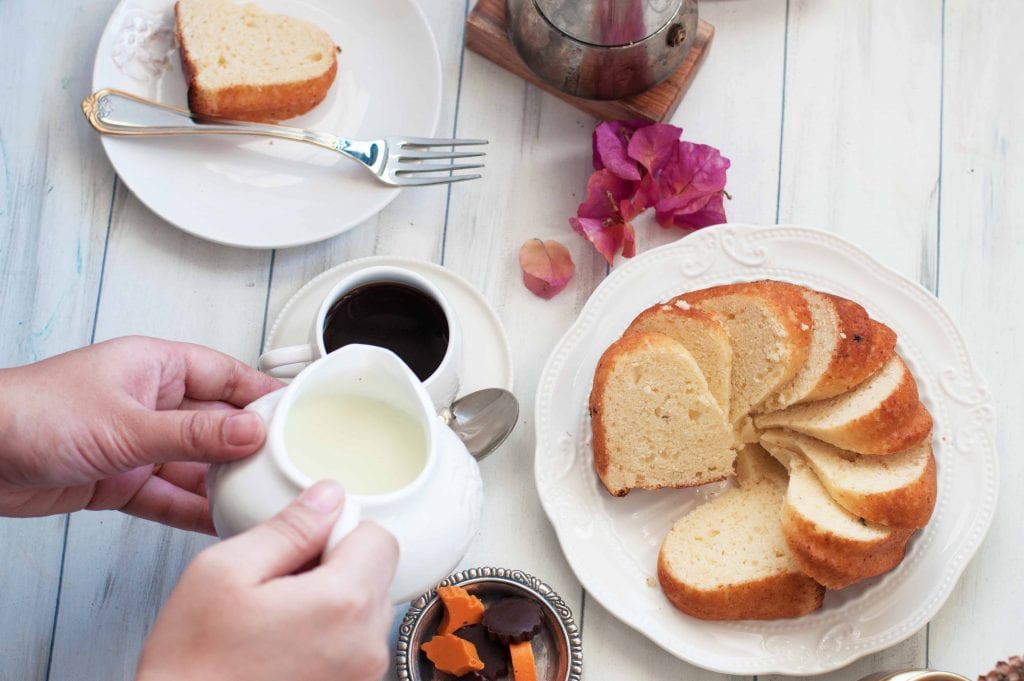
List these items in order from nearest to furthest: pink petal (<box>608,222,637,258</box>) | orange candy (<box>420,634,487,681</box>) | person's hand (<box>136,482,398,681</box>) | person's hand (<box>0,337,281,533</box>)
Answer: person's hand (<box>136,482,398,681</box>) < person's hand (<box>0,337,281,533</box>) < orange candy (<box>420,634,487,681</box>) < pink petal (<box>608,222,637,258</box>)

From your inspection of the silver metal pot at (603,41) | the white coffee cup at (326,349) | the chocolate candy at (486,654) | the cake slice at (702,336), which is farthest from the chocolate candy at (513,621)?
the silver metal pot at (603,41)

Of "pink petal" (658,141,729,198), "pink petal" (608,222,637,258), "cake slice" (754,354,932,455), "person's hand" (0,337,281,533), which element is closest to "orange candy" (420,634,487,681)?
"person's hand" (0,337,281,533)

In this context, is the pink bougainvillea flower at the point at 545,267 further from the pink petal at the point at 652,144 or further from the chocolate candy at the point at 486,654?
the chocolate candy at the point at 486,654

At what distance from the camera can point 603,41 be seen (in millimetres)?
1398

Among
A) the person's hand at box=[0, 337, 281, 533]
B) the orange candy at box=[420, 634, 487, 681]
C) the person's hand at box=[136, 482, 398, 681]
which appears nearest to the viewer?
the person's hand at box=[136, 482, 398, 681]

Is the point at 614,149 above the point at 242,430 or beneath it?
above

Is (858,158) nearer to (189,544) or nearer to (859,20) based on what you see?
(859,20)

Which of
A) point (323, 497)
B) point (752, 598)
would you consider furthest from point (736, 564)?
point (323, 497)

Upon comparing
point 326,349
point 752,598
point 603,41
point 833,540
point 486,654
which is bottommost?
point 486,654

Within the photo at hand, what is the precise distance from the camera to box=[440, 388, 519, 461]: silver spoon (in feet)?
4.48

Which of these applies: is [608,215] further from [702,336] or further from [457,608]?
[457,608]

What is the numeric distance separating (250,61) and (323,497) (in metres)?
0.89

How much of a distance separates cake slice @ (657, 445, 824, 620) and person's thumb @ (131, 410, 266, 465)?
2.16ft

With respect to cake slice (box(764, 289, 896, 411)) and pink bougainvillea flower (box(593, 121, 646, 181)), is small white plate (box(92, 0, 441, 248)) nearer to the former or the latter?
pink bougainvillea flower (box(593, 121, 646, 181))
